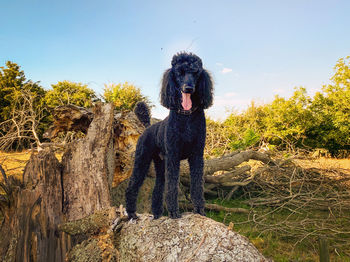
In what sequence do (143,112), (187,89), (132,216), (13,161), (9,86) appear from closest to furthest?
(187,89), (132,216), (143,112), (13,161), (9,86)

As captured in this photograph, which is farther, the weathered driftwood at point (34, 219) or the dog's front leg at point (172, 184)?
the weathered driftwood at point (34, 219)

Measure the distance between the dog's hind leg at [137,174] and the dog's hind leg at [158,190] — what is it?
122mm

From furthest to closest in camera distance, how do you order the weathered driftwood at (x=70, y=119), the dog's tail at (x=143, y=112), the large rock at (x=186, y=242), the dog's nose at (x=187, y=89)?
the weathered driftwood at (x=70, y=119)
the dog's tail at (x=143, y=112)
the dog's nose at (x=187, y=89)
the large rock at (x=186, y=242)

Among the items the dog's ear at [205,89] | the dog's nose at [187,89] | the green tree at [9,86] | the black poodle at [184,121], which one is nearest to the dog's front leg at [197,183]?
the black poodle at [184,121]

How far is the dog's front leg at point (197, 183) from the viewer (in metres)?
→ 2.17

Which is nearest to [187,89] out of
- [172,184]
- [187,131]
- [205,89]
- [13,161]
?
[205,89]

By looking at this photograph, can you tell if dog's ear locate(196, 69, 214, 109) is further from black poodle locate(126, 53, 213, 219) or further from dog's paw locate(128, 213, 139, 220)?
dog's paw locate(128, 213, 139, 220)

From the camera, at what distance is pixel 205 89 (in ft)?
6.81

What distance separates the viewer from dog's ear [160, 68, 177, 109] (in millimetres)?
2084

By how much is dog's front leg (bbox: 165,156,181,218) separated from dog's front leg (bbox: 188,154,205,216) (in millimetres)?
153

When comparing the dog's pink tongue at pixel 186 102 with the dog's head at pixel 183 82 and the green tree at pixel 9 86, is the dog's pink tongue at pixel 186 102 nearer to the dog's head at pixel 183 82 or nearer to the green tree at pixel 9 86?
the dog's head at pixel 183 82

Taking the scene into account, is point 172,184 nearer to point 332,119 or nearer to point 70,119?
point 70,119

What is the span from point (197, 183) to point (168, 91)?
849 mm

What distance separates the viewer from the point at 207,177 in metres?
5.49
